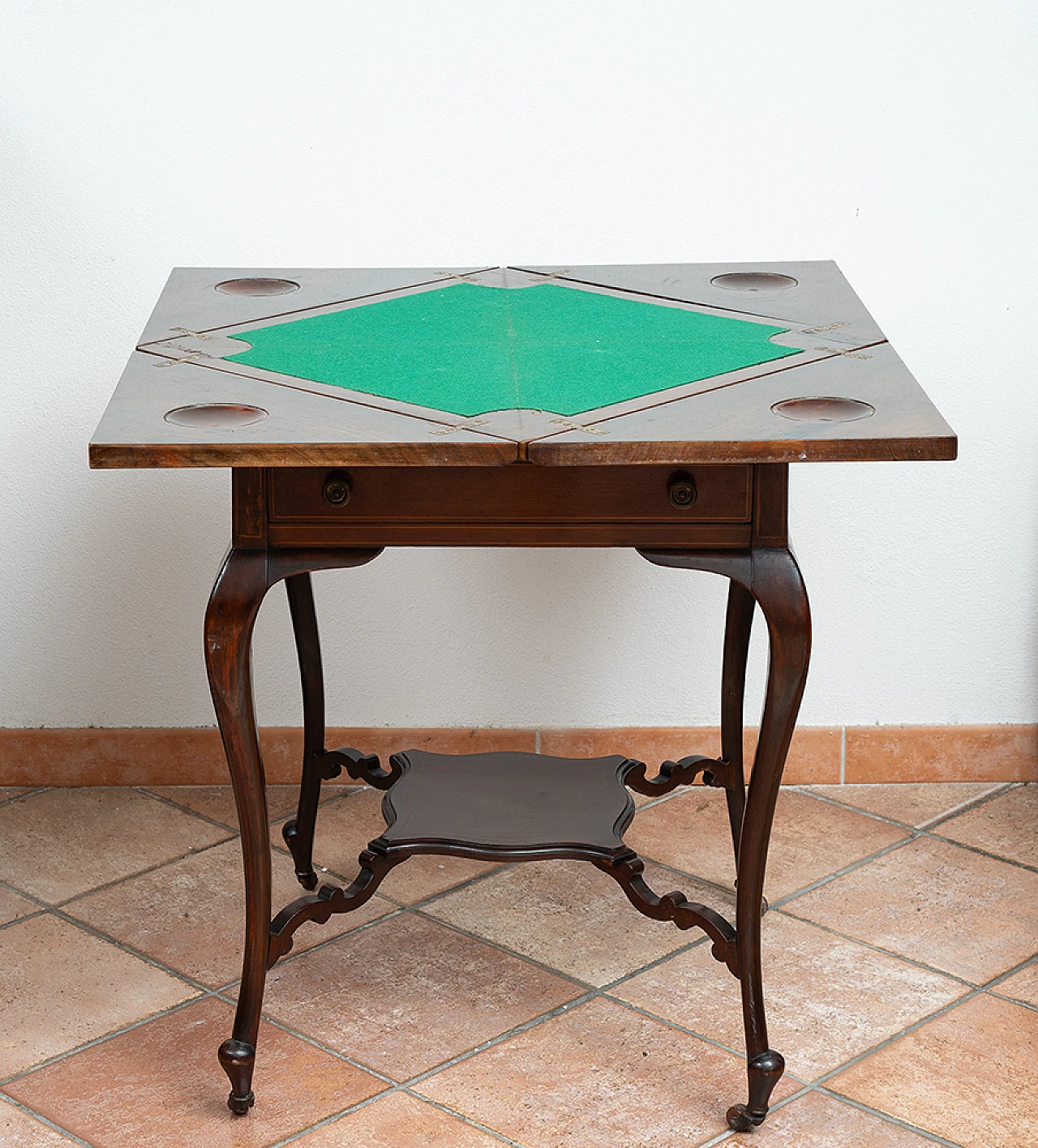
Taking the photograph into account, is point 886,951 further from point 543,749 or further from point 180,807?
point 180,807

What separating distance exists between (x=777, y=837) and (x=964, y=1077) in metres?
0.80

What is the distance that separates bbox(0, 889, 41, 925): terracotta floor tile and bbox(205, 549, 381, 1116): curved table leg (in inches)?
26.8

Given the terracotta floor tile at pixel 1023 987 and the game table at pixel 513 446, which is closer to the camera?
the game table at pixel 513 446

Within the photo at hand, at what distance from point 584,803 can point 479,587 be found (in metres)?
0.76

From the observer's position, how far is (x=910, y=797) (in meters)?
3.11

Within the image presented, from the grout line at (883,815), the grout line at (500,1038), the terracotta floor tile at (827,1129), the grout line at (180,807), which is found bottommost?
Answer: the terracotta floor tile at (827,1129)

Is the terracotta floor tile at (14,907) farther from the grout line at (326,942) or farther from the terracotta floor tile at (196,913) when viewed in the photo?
the grout line at (326,942)

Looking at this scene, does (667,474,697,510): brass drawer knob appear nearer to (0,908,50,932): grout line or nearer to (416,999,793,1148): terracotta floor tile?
(416,999,793,1148): terracotta floor tile

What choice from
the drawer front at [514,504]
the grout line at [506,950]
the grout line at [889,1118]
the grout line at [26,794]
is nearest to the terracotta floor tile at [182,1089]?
the grout line at [506,950]

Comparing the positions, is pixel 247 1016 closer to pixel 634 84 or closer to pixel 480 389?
pixel 480 389

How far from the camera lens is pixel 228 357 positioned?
6.86 ft

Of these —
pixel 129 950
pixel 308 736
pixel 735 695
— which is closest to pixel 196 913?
pixel 129 950

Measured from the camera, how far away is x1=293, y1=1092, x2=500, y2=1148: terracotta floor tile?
6.70ft

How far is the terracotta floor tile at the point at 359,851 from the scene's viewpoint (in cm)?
274
